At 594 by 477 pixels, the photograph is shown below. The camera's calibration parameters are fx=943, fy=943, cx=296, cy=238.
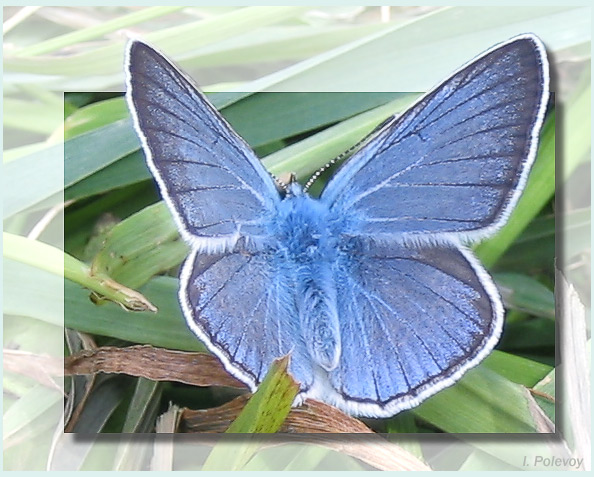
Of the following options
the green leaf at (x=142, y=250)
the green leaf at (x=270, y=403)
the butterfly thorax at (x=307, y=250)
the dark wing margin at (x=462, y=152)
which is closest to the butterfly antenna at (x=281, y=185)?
the butterfly thorax at (x=307, y=250)

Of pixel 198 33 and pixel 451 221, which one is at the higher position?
pixel 198 33

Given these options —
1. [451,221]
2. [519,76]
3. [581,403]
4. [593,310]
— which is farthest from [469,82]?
[581,403]

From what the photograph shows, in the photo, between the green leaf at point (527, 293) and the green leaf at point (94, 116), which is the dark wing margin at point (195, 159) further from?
the green leaf at point (527, 293)

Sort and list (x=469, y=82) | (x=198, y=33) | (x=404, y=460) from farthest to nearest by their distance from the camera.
A: (x=198, y=33), (x=404, y=460), (x=469, y=82)

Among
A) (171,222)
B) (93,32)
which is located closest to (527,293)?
(171,222)

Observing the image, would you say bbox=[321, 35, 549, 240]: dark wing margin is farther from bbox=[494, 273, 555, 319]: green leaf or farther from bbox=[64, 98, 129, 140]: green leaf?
bbox=[64, 98, 129, 140]: green leaf

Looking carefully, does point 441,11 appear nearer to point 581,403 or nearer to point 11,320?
point 581,403

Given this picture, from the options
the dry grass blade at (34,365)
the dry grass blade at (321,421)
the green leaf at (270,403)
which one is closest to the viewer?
the green leaf at (270,403)

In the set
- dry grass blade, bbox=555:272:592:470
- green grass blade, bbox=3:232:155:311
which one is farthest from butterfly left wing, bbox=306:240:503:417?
green grass blade, bbox=3:232:155:311
